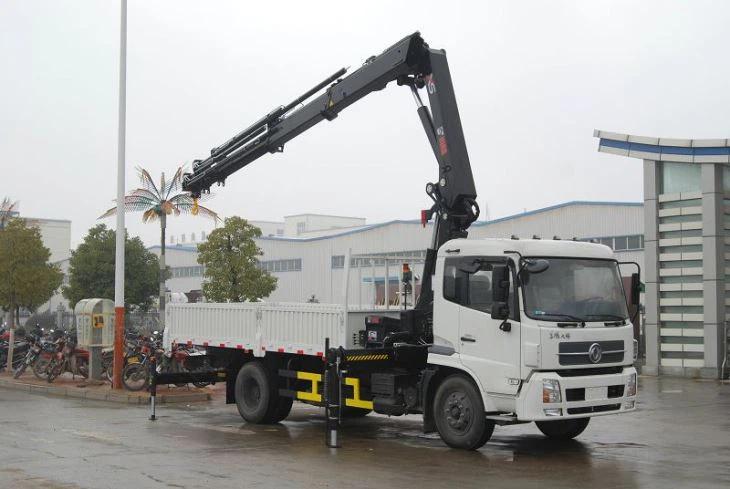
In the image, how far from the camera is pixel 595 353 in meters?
11.0

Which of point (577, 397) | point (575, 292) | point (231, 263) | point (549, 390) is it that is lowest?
point (577, 397)

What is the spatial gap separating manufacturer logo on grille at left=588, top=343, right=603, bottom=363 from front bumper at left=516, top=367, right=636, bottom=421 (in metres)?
0.21

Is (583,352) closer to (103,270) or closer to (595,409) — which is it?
(595,409)

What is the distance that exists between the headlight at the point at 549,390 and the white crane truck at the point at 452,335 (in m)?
0.01

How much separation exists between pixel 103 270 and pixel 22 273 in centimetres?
1176

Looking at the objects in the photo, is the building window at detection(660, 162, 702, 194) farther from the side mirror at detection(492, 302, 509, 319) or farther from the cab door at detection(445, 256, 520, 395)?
the side mirror at detection(492, 302, 509, 319)

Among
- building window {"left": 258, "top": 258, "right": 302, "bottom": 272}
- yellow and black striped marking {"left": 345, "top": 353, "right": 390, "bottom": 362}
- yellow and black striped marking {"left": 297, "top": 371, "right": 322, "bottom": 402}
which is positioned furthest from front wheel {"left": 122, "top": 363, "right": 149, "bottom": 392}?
building window {"left": 258, "top": 258, "right": 302, "bottom": 272}

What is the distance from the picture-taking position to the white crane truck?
426 inches

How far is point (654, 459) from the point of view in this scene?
1089 centimetres

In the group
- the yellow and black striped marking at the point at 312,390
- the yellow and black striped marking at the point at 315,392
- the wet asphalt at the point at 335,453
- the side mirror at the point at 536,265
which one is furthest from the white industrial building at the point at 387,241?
the side mirror at the point at 536,265

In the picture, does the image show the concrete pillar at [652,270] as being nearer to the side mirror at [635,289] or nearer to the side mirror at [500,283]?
the side mirror at [635,289]

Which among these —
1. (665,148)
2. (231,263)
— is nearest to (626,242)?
(665,148)

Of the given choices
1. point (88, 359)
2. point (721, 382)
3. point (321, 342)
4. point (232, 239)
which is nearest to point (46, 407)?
point (88, 359)

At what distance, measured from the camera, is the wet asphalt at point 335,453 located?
31.0 ft
